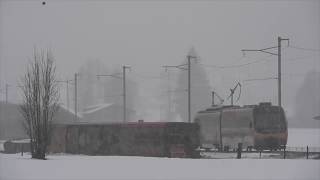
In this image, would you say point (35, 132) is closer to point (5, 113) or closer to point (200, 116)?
point (200, 116)

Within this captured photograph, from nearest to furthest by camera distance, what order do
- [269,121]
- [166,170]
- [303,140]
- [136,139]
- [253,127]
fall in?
[166,170] < [136,139] < [253,127] < [269,121] < [303,140]

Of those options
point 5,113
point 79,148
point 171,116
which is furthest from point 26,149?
point 171,116

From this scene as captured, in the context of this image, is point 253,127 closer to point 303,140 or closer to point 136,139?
point 136,139

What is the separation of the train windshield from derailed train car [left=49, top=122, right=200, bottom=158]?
454 cm

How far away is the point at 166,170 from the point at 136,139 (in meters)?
17.9

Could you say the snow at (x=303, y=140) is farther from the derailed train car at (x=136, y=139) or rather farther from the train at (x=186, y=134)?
the derailed train car at (x=136, y=139)

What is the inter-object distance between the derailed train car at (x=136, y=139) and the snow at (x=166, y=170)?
11.9 metres

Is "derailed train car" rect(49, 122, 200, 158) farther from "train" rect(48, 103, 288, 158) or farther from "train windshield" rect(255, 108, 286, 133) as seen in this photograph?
"train windshield" rect(255, 108, 286, 133)

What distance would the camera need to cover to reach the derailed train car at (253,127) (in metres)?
41.5

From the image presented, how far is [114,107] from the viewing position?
128 metres

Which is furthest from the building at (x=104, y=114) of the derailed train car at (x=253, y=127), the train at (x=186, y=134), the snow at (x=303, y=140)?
the derailed train car at (x=253, y=127)

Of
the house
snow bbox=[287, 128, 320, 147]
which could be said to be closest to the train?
snow bbox=[287, 128, 320, 147]

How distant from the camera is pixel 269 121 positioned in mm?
42062

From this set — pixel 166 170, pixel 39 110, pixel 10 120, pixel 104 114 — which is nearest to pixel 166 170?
pixel 166 170
